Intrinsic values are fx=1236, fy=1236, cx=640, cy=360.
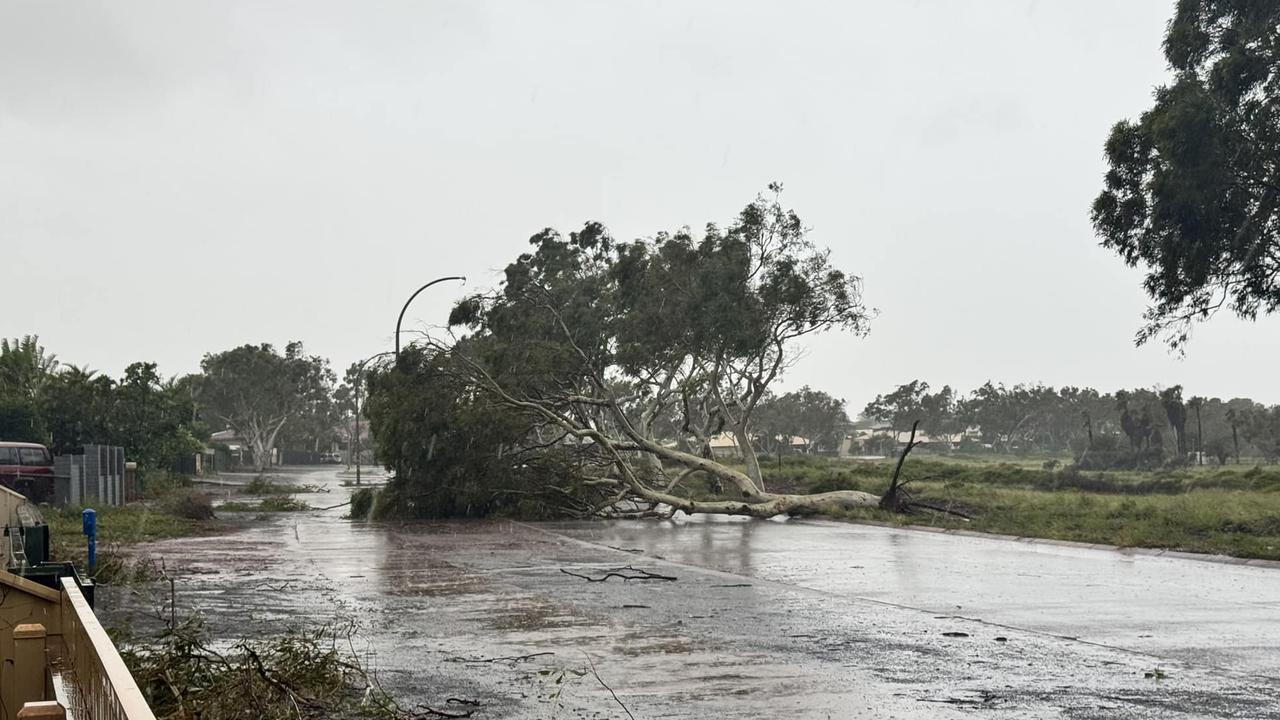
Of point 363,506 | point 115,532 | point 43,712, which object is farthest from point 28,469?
point 43,712

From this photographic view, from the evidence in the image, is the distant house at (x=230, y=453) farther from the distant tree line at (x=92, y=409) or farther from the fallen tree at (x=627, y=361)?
the fallen tree at (x=627, y=361)

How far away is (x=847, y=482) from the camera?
4491 cm

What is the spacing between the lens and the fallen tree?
110 ft

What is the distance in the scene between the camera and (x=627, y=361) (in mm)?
52844

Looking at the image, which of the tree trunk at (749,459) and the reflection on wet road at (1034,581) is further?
the tree trunk at (749,459)

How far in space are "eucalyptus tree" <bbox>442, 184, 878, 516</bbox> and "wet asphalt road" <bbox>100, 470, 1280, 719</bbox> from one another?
450 inches

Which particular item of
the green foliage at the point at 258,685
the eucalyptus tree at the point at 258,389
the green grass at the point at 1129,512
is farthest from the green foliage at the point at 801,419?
the green foliage at the point at 258,685

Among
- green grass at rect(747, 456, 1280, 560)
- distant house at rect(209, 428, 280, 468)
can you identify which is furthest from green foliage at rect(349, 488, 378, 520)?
distant house at rect(209, 428, 280, 468)

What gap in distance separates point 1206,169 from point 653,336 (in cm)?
3269

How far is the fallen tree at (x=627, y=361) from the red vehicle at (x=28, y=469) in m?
9.09

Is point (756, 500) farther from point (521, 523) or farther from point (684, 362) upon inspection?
point (684, 362)

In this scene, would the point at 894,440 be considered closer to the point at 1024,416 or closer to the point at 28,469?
the point at 1024,416

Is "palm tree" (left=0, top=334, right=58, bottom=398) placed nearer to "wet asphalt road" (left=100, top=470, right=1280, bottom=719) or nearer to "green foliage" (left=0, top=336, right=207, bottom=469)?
"green foliage" (left=0, top=336, right=207, bottom=469)

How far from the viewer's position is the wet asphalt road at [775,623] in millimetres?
8641
